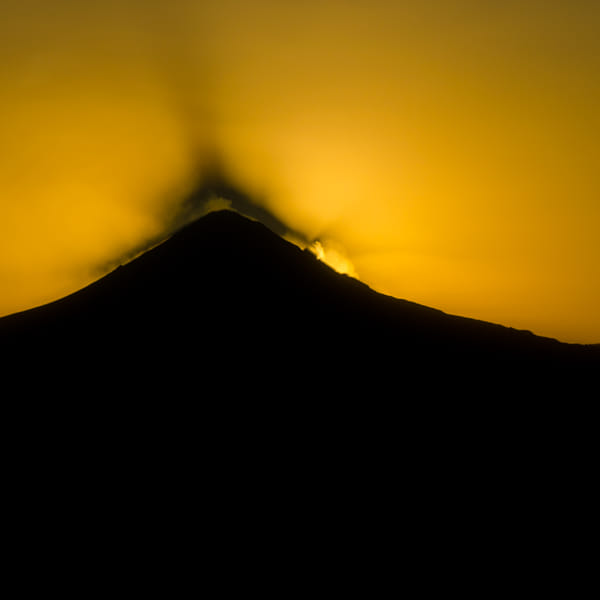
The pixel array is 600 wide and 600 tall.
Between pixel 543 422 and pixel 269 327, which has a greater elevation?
pixel 269 327

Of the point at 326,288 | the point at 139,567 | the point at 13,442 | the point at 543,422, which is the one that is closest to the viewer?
the point at 139,567

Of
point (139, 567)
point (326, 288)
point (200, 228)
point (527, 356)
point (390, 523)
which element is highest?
point (200, 228)

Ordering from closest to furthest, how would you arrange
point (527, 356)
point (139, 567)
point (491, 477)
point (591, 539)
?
1. point (139, 567)
2. point (591, 539)
3. point (491, 477)
4. point (527, 356)

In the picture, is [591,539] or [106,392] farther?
[106,392]

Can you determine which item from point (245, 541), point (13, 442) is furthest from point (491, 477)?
point (13, 442)

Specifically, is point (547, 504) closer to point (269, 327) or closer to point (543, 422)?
point (543, 422)

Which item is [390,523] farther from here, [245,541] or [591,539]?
[591,539]
